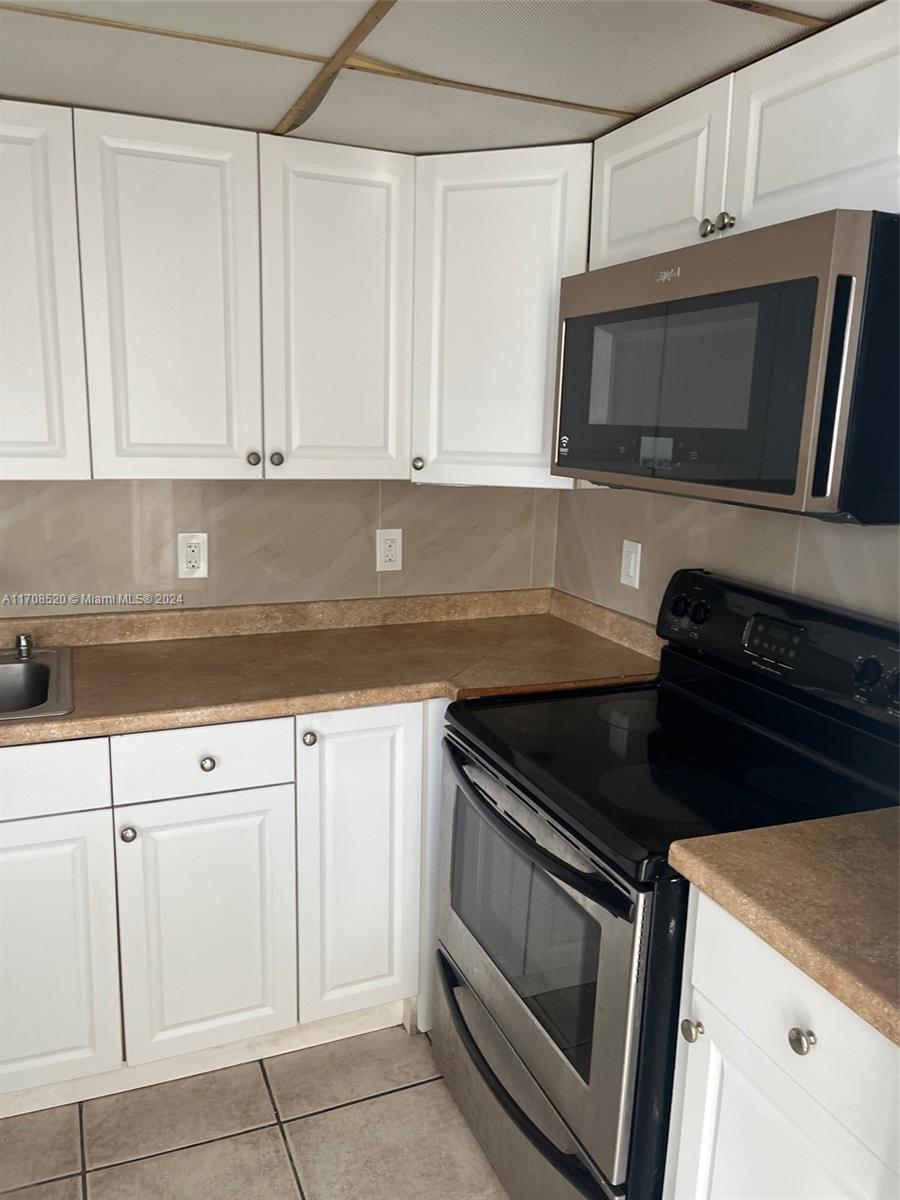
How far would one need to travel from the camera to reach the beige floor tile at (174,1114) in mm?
1786

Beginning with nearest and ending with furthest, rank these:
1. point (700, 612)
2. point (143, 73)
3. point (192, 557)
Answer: point (143, 73), point (700, 612), point (192, 557)

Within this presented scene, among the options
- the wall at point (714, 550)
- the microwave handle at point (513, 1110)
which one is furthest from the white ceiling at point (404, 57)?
the microwave handle at point (513, 1110)

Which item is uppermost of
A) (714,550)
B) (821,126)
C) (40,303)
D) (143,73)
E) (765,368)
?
(143,73)

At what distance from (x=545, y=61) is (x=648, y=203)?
0.35 m

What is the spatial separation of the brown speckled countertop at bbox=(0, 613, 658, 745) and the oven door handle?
214 millimetres

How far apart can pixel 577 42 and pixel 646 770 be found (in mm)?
1172

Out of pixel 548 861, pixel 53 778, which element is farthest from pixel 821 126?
pixel 53 778

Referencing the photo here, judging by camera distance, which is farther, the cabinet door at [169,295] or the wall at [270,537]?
the wall at [270,537]

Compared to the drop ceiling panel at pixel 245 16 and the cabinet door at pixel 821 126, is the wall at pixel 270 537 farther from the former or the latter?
the cabinet door at pixel 821 126

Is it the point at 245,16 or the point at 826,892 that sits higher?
the point at 245,16

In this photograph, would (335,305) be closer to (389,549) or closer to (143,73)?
(143,73)

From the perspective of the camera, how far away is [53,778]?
165cm

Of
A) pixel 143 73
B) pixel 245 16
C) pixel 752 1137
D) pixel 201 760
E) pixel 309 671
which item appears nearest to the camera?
pixel 752 1137

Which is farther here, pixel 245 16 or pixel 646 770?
pixel 646 770
